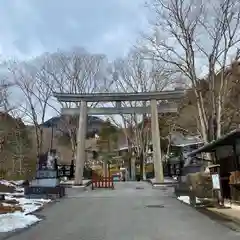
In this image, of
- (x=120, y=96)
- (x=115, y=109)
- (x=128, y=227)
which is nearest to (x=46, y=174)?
(x=120, y=96)

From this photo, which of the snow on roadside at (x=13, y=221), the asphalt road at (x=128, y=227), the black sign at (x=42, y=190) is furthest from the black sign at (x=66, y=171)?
the snow on roadside at (x=13, y=221)

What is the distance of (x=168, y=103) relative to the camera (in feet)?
134

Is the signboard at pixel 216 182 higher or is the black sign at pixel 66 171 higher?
the black sign at pixel 66 171

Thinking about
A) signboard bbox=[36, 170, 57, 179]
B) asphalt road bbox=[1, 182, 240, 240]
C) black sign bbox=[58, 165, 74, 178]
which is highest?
black sign bbox=[58, 165, 74, 178]

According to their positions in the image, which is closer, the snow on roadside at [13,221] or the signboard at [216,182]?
the snow on roadside at [13,221]

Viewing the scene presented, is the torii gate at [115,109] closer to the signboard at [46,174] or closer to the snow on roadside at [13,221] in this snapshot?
the signboard at [46,174]

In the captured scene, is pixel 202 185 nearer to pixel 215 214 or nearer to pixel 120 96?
Result: pixel 215 214

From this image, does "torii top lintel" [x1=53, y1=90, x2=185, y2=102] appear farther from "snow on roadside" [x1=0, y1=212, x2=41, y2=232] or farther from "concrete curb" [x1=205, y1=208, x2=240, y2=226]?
"snow on roadside" [x1=0, y1=212, x2=41, y2=232]

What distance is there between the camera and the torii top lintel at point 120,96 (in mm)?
37719

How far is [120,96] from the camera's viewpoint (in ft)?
124

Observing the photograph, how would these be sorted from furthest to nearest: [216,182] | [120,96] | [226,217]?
[120,96]
[216,182]
[226,217]

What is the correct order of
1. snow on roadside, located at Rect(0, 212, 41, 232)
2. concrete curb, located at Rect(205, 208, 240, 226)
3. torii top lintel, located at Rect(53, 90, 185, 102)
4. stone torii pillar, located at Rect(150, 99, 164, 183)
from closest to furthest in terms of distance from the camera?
1. snow on roadside, located at Rect(0, 212, 41, 232)
2. concrete curb, located at Rect(205, 208, 240, 226)
3. torii top lintel, located at Rect(53, 90, 185, 102)
4. stone torii pillar, located at Rect(150, 99, 164, 183)

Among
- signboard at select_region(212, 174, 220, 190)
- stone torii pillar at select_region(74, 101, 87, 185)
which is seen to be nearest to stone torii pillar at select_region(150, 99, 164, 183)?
stone torii pillar at select_region(74, 101, 87, 185)

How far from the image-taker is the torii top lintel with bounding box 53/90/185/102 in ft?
124
